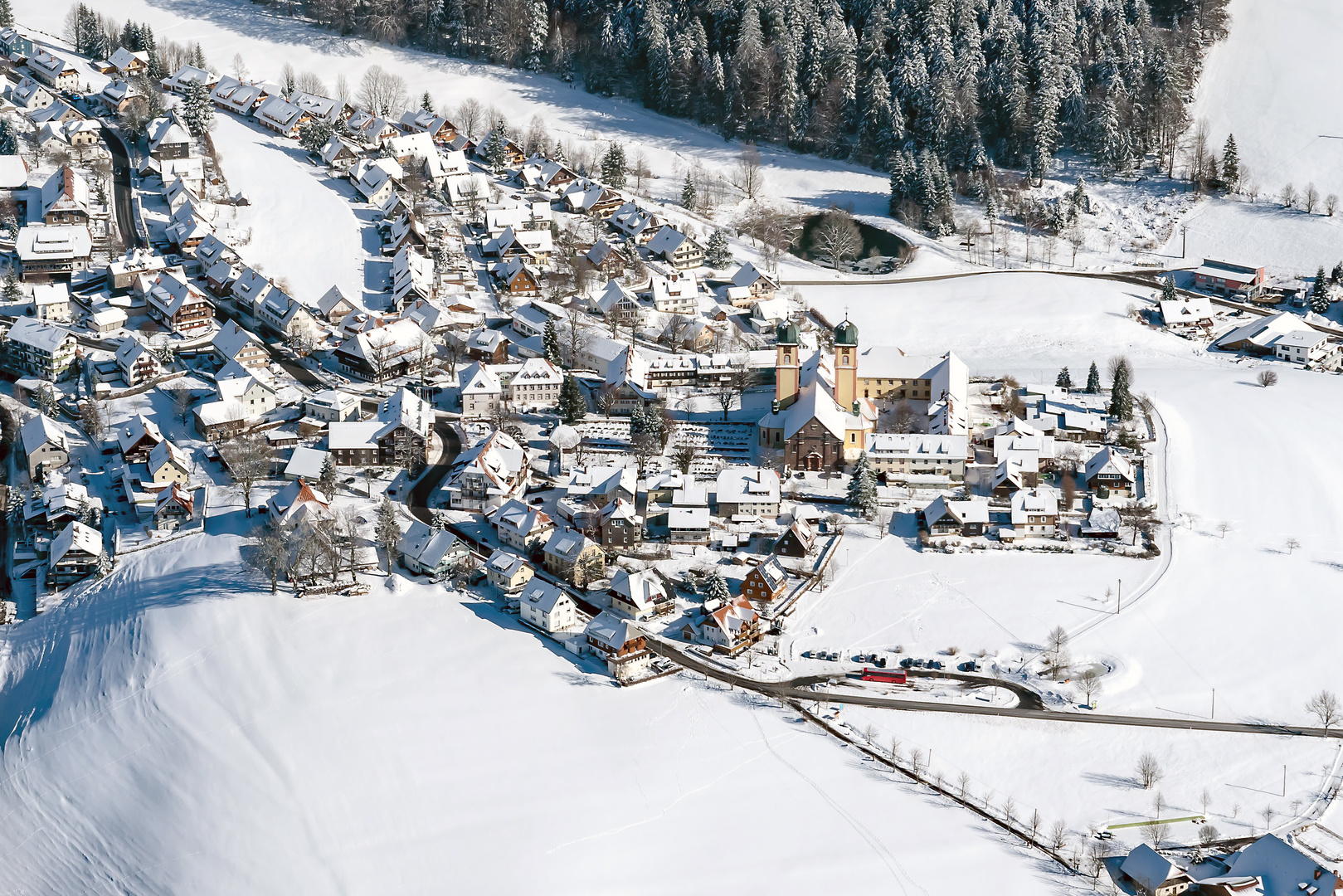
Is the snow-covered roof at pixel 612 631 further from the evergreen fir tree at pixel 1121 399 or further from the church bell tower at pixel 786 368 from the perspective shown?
the evergreen fir tree at pixel 1121 399

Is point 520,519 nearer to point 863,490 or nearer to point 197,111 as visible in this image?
point 863,490

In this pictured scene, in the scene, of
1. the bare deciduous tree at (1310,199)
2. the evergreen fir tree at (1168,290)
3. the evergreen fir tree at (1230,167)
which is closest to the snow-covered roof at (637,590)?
the evergreen fir tree at (1168,290)

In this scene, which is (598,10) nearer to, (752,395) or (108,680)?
(752,395)

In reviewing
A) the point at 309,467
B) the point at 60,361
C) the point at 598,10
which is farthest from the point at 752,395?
the point at 598,10

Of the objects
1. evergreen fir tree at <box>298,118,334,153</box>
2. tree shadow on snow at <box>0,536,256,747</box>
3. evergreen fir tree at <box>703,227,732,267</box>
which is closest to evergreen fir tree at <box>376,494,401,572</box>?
tree shadow on snow at <box>0,536,256,747</box>

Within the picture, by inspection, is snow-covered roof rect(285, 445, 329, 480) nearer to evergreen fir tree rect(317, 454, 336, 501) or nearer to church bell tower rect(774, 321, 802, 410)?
evergreen fir tree rect(317, 454, 336, 501)

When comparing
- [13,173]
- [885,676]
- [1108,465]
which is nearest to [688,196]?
[13,173]

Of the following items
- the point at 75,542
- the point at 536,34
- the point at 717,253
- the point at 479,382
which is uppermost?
the point at 536,34
